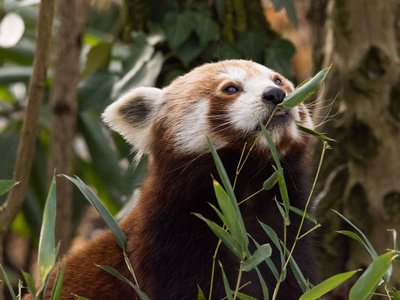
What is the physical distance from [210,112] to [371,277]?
1.06 m

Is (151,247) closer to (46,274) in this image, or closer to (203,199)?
(203,199)

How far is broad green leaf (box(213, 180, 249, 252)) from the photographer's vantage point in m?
1.96

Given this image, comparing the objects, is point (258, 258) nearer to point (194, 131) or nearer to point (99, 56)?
point (194, 131)

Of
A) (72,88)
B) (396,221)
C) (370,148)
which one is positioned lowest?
(396,221)

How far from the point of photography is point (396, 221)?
347 centimetres

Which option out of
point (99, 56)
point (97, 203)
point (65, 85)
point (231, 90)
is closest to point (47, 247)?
point (97, 203)

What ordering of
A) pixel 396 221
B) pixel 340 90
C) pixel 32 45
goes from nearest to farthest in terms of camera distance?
pixel 396 221 < pixel 340 90 < pixel 32 45

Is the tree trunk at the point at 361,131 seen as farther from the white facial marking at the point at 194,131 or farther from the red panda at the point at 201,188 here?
the white facial marking at the point at 194,131

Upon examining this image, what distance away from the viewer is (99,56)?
4.33 meters

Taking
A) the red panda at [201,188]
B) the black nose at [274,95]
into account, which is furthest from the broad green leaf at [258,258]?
the black nose at [274,95]

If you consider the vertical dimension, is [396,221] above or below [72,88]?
below

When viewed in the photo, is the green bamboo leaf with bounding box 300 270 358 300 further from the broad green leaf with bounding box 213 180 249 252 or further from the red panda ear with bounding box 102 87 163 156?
the red panda ear with bounding box 102 87 163 156

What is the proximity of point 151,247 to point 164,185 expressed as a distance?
0.26m

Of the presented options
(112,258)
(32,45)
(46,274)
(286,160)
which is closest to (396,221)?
(286,160)
